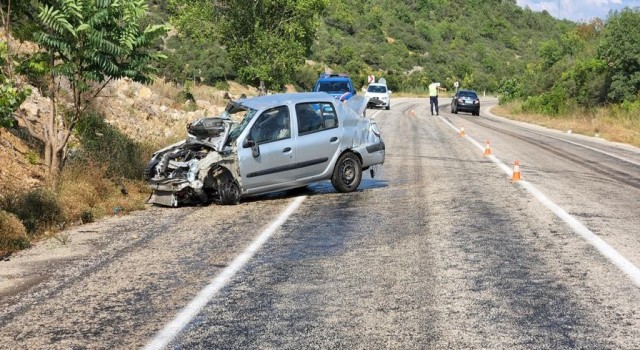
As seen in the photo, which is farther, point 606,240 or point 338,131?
point 338,131

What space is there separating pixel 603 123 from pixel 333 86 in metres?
12.4

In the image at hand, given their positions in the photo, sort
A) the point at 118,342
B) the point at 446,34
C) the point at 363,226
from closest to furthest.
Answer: the point at 118,342 < the point at 363,226 < the point at 446,34

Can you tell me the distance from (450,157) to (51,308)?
13.1 m

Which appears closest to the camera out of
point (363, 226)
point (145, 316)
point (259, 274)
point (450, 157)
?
point (145, 316)

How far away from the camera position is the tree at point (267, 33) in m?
34.3

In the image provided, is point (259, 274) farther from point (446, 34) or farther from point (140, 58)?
point (446, 34)

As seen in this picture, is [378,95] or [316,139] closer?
[316,139]

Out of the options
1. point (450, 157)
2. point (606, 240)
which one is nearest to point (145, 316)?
point (606, 240)

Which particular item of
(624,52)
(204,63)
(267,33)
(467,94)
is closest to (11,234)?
(267,33)

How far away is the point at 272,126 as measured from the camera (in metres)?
11.8

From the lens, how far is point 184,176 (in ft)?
36.7

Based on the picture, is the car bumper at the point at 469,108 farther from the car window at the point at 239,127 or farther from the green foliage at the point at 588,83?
the car window at the point at 239,127

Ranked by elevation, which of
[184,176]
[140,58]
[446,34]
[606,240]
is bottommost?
[606,240]

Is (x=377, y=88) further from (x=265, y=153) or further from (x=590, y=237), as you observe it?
(x=590, y=237)
